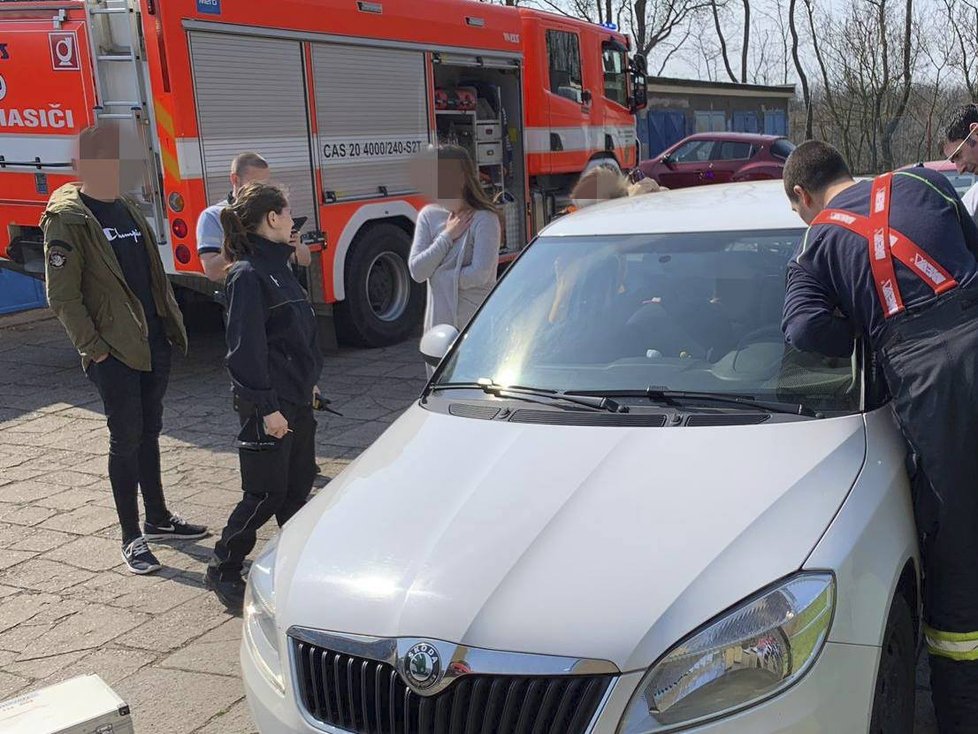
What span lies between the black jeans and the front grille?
243 cm

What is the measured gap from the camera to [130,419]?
4480 millimetres

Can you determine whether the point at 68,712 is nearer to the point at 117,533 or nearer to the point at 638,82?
the point at 117,533

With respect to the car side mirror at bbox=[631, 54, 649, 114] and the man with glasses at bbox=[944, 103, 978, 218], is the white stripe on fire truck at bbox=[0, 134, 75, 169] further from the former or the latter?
the car side mirror at bbox=[631, 54, 649, 114]

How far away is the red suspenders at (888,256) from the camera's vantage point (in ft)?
9.23

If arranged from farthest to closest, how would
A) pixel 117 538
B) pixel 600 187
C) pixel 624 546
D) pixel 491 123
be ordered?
pixel 491 123 → pixel 600 187 → pixel 117 538 → pixel 624 546

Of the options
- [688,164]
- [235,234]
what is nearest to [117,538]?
[235,234]

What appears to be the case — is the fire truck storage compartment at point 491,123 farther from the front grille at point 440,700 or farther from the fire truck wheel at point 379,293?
the front grille at point 440,700

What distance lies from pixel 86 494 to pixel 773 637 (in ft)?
15.1

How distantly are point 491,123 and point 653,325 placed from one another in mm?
7856

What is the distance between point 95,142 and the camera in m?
4.34

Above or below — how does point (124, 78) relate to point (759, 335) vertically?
above

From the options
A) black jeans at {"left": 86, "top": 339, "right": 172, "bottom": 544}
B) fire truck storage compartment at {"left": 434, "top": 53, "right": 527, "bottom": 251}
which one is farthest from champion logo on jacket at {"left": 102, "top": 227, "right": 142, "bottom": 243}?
fire truck storage compartment at {"left": 434, "top": 53, "right": 527, "bottom": 251}

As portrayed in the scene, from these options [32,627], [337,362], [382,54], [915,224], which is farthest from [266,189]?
[382,54]

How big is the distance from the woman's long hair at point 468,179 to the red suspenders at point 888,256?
2311mm
